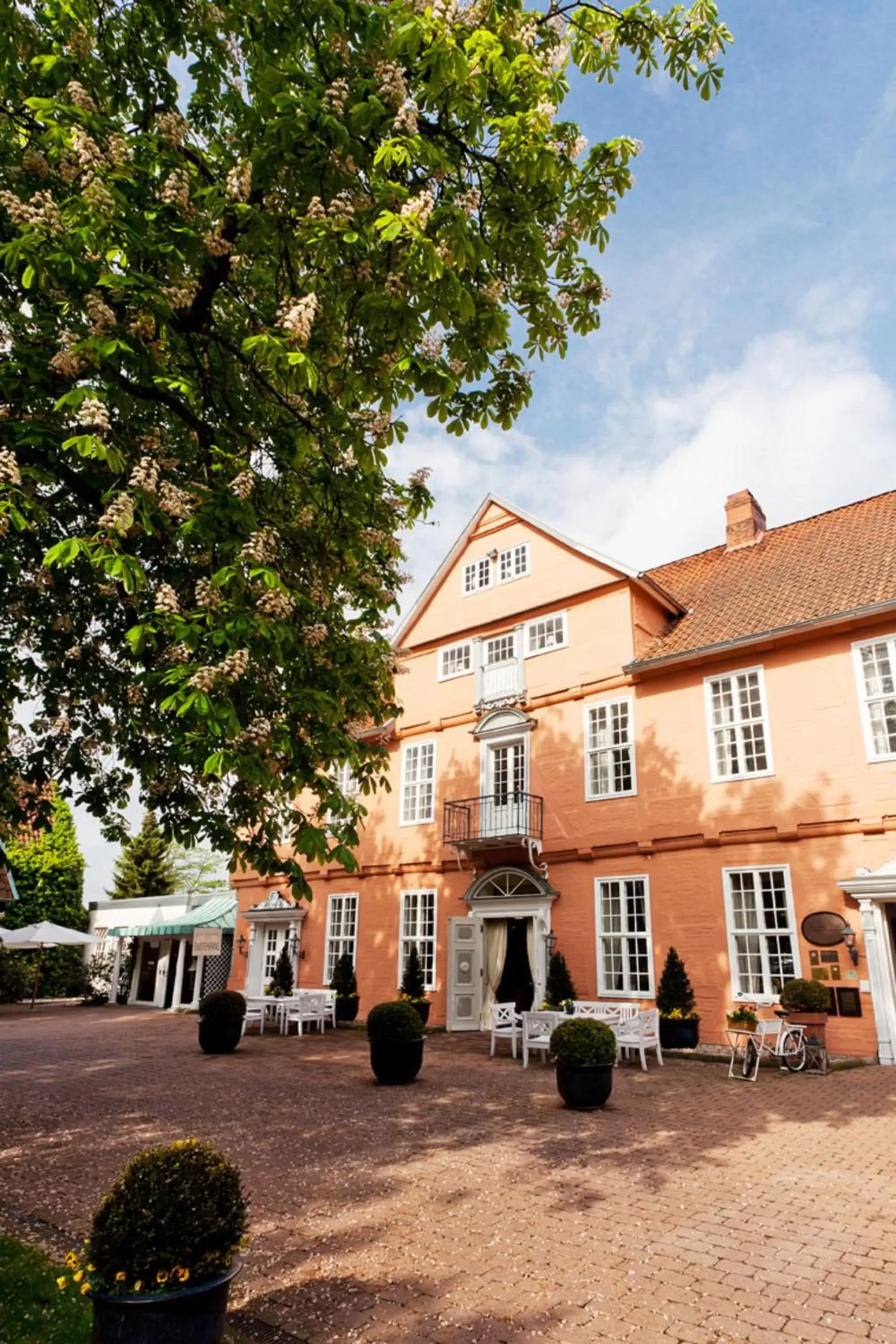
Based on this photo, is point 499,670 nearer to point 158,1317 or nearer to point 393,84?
point 393,84

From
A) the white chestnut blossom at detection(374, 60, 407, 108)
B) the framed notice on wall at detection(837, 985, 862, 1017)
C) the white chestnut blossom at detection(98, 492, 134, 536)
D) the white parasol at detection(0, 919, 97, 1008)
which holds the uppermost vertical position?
the white chestnut blossom at detection(374, 60, 407, 108)

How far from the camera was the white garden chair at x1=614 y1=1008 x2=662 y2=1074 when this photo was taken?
41.5 feet

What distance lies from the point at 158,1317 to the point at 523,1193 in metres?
3.60

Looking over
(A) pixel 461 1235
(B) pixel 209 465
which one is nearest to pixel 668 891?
(A) pixel 461 1235

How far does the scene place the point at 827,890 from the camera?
44.4 feet

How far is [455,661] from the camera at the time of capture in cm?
2114

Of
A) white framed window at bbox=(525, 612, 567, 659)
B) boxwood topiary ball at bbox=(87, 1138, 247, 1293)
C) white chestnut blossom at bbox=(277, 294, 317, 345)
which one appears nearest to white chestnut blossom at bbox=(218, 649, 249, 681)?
white chestnut blossom at bbox=(277, 294, 317, 345)

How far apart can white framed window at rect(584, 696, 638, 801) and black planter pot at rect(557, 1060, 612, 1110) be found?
7.71m

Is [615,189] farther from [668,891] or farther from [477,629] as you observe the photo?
[477,629]

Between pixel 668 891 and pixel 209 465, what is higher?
pixel 209 465

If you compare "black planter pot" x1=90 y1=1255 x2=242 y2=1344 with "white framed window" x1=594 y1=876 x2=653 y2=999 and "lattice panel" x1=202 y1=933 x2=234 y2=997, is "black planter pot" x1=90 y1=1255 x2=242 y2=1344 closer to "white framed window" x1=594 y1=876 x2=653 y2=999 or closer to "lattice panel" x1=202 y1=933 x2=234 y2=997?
"white framed window" x1=594 y1=876 x2=653 y2=999

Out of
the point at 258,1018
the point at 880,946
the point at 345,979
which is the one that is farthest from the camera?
the point at 345,979

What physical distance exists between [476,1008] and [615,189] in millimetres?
16474

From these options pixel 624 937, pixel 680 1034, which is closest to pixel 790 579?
pixel 624 937
